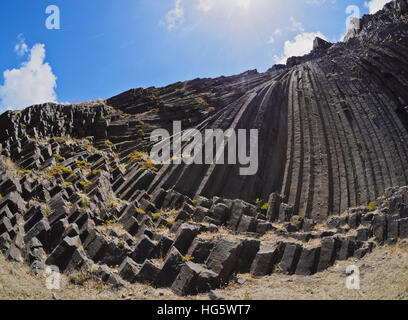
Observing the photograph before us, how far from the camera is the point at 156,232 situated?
13.0 metres

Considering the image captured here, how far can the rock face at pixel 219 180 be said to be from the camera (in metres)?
10.9

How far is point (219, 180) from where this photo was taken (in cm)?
1730

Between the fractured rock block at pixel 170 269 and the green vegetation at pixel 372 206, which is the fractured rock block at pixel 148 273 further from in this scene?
the green vegetation at pixel 372 206

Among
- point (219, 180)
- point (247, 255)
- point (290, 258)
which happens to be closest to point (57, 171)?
point (219, 180)

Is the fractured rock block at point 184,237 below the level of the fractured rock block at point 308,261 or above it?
above

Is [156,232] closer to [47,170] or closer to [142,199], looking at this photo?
[142,199]

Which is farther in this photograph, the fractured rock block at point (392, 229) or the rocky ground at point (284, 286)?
the fractured rock block at point (392, 229)

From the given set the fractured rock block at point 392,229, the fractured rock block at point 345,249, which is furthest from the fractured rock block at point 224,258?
the fractured rock block at point 392,229

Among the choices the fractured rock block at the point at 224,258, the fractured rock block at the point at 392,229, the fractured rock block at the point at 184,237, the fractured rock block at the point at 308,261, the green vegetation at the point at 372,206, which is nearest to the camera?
the fractured rock block at the point at 224,258

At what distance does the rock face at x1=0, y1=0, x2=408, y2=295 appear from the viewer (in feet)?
35.7

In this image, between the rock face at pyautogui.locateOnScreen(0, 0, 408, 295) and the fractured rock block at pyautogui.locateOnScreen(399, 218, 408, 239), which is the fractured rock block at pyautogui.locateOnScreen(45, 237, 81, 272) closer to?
the rock face at pyautogui.locateOnScreen(0, 0, 408, 295)

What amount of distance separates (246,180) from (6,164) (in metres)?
13.2
